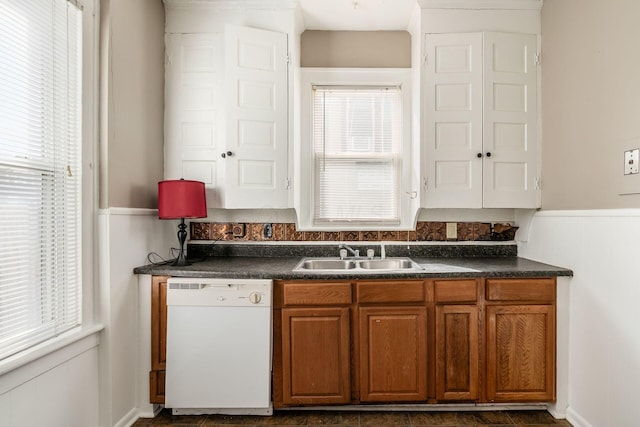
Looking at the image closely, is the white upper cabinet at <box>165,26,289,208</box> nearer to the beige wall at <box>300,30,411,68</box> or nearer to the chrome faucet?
the beige wall at <box>300,30,411,68</box>

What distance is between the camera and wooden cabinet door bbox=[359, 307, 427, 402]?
208 cm

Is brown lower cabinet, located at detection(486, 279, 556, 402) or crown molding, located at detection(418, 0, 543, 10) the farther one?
crown molding, located at detection(418, 0, 543, 10)

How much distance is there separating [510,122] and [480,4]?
839mm

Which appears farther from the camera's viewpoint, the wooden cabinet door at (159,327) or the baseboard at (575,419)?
the wooden cabinet door at (159,327)

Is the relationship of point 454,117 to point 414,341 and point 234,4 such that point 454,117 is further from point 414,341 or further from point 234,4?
point 234,4

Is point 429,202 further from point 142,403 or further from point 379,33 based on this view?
point 142,403

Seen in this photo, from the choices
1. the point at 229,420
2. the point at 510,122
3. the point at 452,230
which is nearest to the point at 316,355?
the point at 229,420

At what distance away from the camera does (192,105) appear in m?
2.54

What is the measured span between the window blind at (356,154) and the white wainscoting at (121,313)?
130 centimetres

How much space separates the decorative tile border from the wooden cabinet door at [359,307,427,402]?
0.76 meters

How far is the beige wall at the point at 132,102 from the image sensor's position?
1936 mm

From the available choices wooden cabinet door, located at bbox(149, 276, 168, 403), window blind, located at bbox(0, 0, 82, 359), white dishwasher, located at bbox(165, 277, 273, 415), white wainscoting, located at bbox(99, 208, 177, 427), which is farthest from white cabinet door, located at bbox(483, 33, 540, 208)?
window blind, located at bbox(0, 0, 82, 359)

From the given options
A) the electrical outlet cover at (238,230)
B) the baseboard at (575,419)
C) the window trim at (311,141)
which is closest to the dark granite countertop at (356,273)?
the electrical outlet cover at (238,230)

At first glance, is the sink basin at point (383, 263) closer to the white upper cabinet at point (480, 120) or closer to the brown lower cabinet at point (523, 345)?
the white upper cabinet at point (480, 120)
